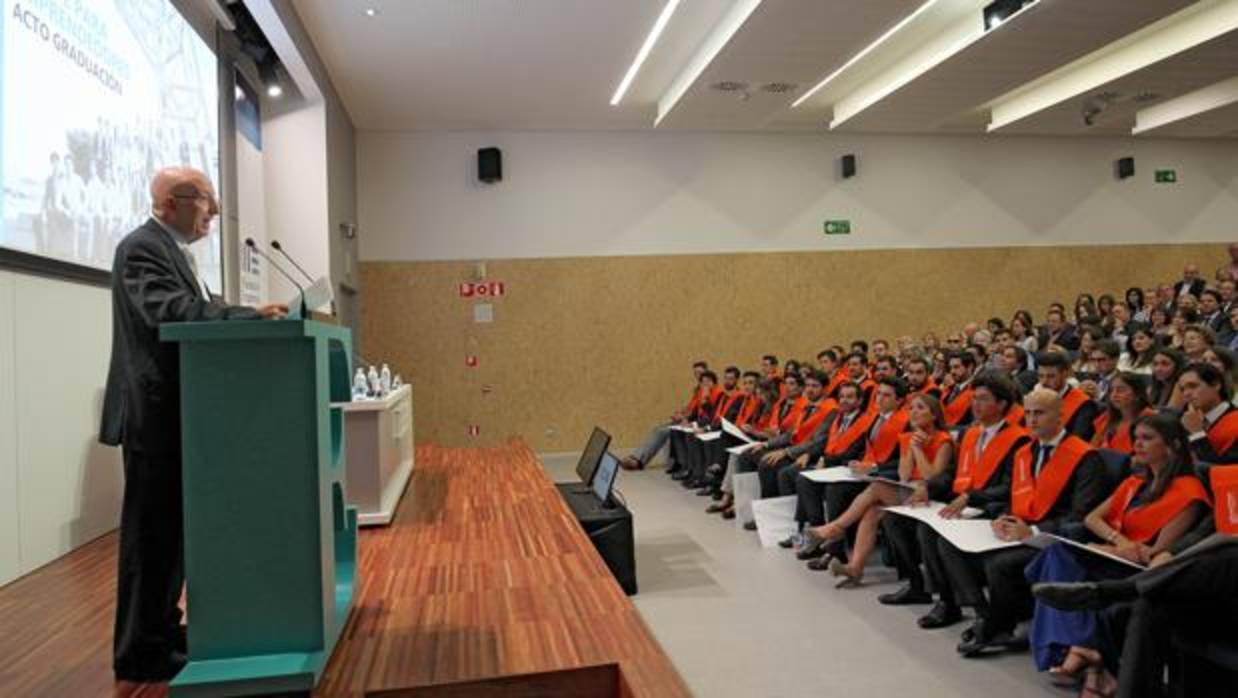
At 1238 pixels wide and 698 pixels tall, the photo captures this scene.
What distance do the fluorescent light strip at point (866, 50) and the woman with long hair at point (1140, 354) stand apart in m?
2.95

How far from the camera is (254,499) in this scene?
1790 mm

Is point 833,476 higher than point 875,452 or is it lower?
lower

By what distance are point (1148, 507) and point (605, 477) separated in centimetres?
260

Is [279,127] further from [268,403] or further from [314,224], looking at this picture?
[268,403]

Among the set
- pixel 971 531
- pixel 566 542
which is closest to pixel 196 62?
pixel 566 542

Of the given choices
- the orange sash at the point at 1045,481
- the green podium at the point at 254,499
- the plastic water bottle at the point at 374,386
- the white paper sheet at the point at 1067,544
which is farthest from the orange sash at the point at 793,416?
the green podium at the point at 254,499

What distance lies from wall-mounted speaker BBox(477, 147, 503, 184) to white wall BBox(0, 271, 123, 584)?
546cm

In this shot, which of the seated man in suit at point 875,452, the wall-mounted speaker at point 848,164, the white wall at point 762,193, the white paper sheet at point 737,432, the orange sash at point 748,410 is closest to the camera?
the seated man in suit at point 875,452

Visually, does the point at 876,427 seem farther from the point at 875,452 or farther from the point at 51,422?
the point at 51,422

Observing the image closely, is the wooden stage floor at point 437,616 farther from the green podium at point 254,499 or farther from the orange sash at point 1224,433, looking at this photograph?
the orange sash at point 1224,433

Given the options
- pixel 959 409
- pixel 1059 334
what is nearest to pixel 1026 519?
pixel 959 409

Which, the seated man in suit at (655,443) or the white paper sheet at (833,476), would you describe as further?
the seated man in suit at (655,443)

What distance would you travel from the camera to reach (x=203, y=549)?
177cm

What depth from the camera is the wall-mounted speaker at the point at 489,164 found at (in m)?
8.92
